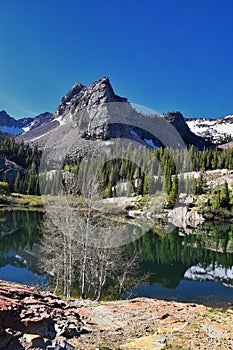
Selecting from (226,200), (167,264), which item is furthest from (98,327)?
(226,200)

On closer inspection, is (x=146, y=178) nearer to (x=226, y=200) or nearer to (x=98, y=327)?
(x=226, y=200)

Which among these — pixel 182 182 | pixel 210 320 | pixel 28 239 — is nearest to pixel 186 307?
pixel 210 320

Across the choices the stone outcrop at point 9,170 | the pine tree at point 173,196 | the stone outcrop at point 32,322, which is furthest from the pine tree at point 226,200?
the stone outcrop at point 9,170

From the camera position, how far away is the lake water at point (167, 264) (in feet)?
74.0

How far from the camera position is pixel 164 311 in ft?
39.1

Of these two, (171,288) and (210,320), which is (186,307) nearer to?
(210,320)

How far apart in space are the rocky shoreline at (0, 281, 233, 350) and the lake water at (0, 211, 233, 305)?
885 centimetres

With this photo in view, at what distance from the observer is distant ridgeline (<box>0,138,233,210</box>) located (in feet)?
279

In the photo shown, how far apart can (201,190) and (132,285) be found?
66942 mm

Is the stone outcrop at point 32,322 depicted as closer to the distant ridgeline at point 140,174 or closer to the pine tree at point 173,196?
the pine tree at point 173,196

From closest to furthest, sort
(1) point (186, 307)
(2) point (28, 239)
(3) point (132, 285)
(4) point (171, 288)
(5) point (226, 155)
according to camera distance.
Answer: (1) point (186, 307) < (3) point (132, 285) < (4) point (171, 288) < (2) point (28, 239) < (5) point (226, 155)

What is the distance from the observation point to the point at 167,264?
32.0 metres

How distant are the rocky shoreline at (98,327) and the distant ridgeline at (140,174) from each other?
2701 inches

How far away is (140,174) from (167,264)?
75.7m
